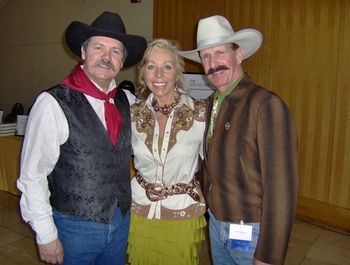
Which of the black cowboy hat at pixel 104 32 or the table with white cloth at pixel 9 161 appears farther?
the table with white cloth at pixel 9 161

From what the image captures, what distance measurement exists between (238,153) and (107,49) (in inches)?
29.2

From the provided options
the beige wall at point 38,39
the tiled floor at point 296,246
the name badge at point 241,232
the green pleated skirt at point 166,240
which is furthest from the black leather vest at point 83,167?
the beige wall at point 38,39

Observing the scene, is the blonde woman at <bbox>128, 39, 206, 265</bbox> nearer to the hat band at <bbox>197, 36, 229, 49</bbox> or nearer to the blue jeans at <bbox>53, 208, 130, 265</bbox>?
the blue jeans at <bbox>53, 208, 130, 265</bbox>

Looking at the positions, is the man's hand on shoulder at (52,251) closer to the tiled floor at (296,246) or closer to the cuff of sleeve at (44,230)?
the cuff of sleeve at (44,230)

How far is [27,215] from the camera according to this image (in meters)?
1.36

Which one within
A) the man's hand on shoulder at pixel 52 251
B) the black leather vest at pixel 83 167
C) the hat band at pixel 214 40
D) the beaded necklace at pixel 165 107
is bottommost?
the man's hand on shoulder at pixel 52 251

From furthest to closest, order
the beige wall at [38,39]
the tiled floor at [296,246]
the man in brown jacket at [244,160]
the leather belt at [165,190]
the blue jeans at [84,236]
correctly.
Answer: the beige wall at [38,39]
the tiled floor at [296,246]
the leather belt at [165,190]
the blue jeans at [84,236]
the man in brown jacket at [244,160]

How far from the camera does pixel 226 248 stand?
1.45 m

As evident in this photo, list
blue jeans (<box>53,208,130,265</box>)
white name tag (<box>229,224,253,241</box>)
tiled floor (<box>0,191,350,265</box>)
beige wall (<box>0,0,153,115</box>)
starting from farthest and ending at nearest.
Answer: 1. beige wall (<box>0,0,153,115</box>)
2. tiled floor (<box>0,191,350,265</box>)
3. blue jeans (<box>53,208,130,265</box>)
4. white name tag (<box>229,224,253,241</box>)

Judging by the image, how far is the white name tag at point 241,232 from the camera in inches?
53.0

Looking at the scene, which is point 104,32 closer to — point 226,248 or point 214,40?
point 214,40

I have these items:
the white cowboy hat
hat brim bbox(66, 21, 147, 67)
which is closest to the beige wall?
hat brim bbox(66, 21, 147, 67)

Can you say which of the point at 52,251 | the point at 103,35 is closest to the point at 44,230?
the point at 52,251

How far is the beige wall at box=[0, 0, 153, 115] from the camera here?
5.11 metres
